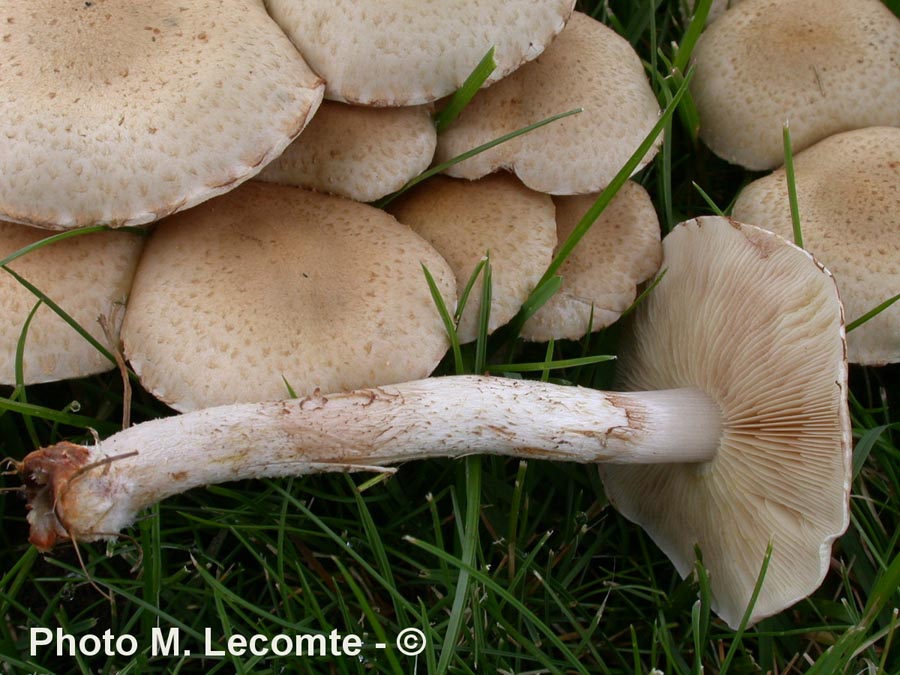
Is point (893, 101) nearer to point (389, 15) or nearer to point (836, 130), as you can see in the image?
point (836, 130)

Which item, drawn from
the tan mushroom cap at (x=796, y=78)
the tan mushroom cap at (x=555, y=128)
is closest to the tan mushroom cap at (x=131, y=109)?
the tan mushroom cap at (x=555, y=128)

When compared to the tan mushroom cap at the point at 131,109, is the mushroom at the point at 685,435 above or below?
below

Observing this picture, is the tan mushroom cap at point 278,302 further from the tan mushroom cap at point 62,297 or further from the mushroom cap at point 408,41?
the mushroom cap at point 408,41

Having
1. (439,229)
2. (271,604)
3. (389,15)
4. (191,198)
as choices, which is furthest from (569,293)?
(271,604)

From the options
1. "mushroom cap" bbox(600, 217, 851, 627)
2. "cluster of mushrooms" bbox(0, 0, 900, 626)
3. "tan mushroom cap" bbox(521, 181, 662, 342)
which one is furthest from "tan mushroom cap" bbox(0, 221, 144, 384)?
"mushroom cap" bbox(600, 217, 851, 627)

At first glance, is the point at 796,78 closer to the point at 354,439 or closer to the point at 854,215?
the point at 854,215

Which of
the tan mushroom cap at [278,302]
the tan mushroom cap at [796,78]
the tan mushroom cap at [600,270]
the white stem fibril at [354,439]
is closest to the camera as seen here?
the white stem fibril at [354,439]
